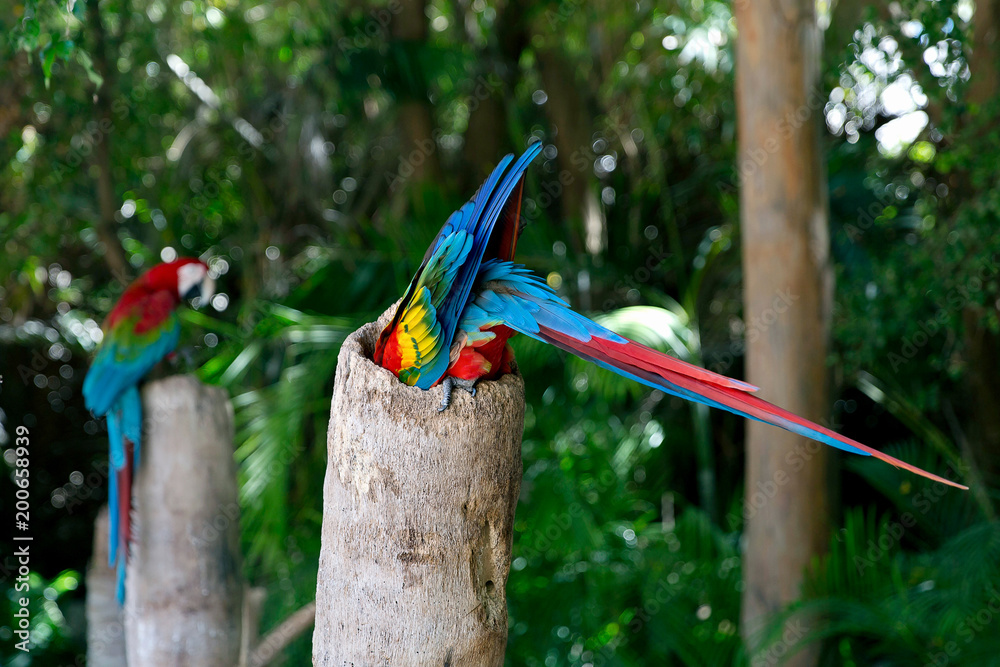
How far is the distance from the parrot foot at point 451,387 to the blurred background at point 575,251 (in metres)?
1.09

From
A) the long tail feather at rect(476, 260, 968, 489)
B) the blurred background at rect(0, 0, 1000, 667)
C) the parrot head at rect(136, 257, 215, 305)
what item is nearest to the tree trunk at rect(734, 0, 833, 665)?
the blurred background at rect(0, 0, 1000, 667)

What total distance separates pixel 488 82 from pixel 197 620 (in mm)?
2487

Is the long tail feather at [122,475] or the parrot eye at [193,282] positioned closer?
the long tail feather at [122,475]

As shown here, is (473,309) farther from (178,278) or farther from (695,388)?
(178,278)

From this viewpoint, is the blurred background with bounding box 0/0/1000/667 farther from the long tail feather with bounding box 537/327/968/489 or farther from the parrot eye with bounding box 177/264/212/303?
the long tail feather with bounding box 537/327/968/489

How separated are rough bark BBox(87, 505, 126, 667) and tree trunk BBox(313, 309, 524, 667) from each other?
48.4 inches

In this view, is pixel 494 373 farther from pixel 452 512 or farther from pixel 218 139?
pixel 218 139

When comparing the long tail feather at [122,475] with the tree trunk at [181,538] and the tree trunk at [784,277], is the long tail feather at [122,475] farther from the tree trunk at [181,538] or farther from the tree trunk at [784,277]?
the tree trunk at [784,277]

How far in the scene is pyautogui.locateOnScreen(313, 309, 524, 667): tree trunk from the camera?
3.00 ft

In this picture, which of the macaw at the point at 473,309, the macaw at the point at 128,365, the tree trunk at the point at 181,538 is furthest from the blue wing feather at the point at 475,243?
the macaw at the point at 128,365

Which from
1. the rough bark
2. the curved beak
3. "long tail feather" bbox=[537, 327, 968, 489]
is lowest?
the rough bark

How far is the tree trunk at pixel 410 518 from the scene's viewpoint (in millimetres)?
914

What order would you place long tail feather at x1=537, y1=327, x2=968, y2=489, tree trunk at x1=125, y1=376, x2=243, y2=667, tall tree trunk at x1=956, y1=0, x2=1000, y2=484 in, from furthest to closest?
tall tree trunk at x1=956, y1=0, x2=1000, y2=484 → tree trunk at x1=125, y1=376, x2=243, y2=667 → long tail feather at x1=537, y1=327, x2=968, y2=489

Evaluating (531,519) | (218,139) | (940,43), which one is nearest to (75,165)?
(218,139)
